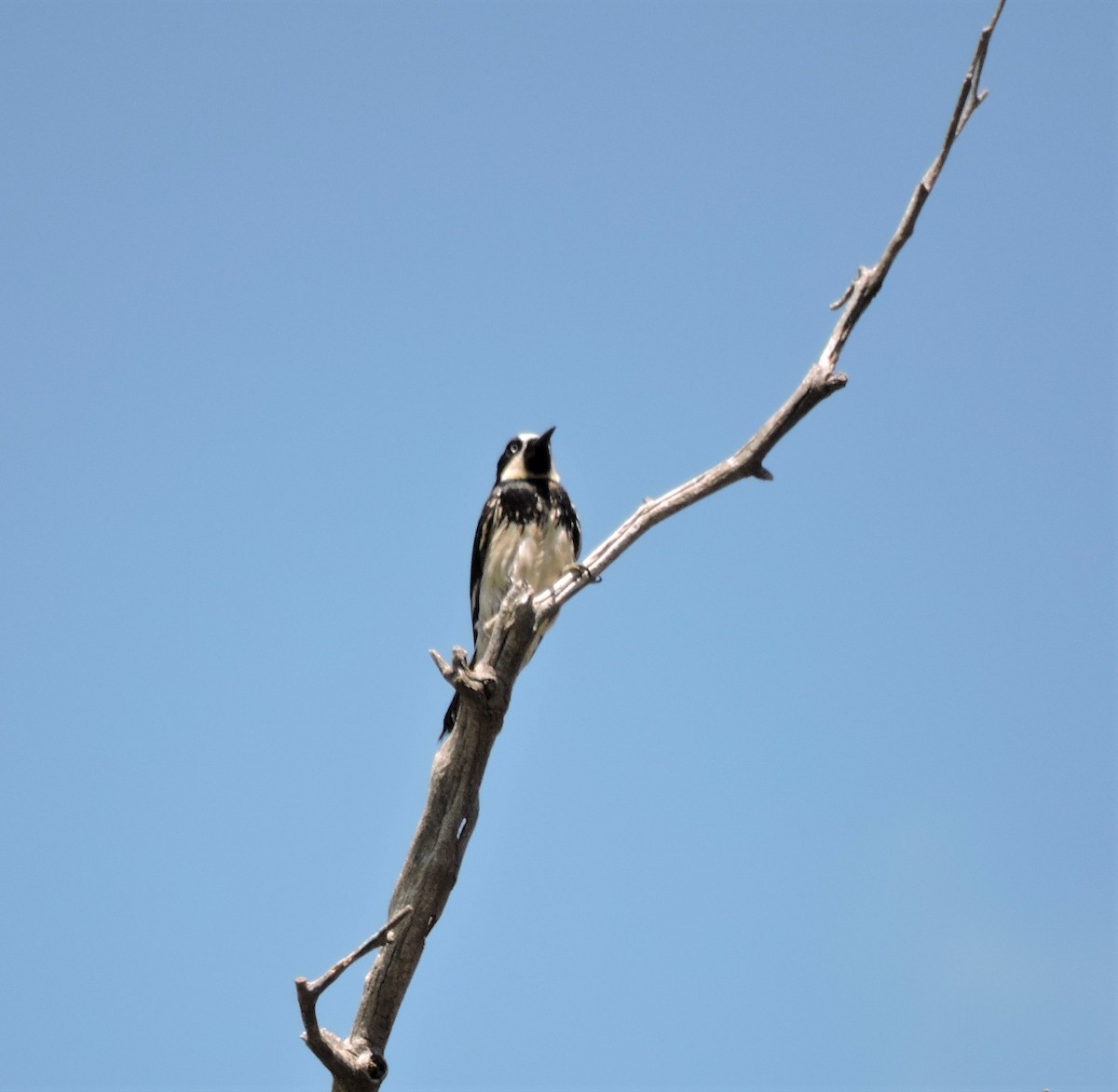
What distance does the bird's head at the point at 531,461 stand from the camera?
7.33 m

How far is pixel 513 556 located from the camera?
6961 mm

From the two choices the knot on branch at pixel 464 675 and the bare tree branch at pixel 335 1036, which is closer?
the bare tree branch at pixel 335 1036

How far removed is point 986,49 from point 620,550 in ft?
6.86

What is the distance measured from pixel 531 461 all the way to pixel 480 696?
286cm

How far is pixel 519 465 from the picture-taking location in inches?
294

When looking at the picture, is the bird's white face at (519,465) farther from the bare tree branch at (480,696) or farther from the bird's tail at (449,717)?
the bare tree branch at (480,696)

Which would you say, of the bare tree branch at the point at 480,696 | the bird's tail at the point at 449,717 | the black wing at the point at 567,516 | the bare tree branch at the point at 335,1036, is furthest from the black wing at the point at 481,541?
the bare tree branch at the point at 335,1036

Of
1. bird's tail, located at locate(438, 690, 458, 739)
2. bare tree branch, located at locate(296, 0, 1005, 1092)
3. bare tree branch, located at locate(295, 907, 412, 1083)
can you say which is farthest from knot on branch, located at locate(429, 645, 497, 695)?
bird's tail, located at locate(438, 690, 458, 739)

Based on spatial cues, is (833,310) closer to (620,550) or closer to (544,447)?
(620,550)

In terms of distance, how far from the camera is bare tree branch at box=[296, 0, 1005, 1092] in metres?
4.46

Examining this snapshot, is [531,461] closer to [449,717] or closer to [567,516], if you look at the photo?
[567,516]

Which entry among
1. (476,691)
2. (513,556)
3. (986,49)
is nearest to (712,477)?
(476,691)

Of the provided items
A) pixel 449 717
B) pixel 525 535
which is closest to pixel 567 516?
pixel 525 535

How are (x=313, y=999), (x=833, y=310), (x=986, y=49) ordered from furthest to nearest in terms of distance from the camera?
(x=833, y=310) → (x=986, y=49) → (x=313, y=999)
